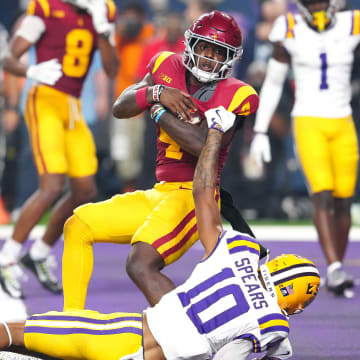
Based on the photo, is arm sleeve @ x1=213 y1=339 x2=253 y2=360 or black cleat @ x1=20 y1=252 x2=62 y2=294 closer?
arm sleeve @ x1=213 y1=339 x2=253 y2=360

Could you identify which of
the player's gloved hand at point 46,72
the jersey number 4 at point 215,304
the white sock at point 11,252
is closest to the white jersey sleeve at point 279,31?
the player's gloved hand at point 46,72

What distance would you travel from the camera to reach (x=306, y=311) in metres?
4.75

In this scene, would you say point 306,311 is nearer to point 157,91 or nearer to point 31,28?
point 157,91

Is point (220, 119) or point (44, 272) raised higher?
point (220, 119)

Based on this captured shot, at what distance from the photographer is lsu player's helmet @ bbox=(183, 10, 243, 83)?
3.68m

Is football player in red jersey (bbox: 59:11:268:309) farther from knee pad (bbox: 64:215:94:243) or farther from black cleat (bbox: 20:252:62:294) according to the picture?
black cleat (bbox: 20:252:62:294)

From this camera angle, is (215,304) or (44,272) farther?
(44,272)

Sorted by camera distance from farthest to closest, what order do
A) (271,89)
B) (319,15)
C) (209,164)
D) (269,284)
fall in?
(271,89) < (319,15) < (209,164) < (269,284)

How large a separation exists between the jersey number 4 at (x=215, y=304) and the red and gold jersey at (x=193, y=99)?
88 cm

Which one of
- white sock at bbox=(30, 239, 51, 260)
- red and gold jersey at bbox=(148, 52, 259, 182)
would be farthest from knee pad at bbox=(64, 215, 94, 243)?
white sock at bbox=(30, 239, 51, 260)

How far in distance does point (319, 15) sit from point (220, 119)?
2.36 metres

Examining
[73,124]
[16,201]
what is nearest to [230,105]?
[73,124]

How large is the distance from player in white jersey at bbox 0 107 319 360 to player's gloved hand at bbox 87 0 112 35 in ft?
8.03

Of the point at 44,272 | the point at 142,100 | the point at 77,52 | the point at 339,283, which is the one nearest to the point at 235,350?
the point at 142,100
